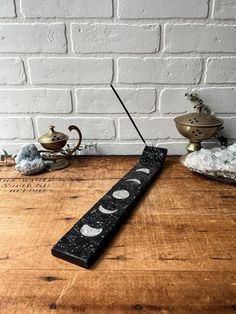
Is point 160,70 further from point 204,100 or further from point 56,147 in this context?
point 56,147

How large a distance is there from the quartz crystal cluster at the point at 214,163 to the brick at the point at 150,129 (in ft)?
0.58

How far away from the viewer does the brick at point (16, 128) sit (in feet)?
2.89

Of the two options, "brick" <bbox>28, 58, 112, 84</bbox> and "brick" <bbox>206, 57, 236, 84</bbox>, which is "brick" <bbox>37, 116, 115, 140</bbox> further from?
"brick" <bbox>206, 57, 236, 84</bbox>

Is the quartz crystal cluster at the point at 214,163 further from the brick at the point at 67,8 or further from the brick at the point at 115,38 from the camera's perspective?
the brick at the point at 67,8

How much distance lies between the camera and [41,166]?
76 cm

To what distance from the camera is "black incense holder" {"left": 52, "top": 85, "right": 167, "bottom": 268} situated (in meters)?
0.45

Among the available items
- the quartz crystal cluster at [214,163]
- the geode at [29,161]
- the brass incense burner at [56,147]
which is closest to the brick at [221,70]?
the quartz crystal cluster at [214,163]

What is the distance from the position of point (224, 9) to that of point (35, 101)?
1.90ft

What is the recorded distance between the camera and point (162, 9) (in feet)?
2.52

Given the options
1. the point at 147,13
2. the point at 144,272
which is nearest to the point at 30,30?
the point at 147,13

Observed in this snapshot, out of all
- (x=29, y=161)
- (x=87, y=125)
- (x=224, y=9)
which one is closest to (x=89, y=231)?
(x=29, y=161)

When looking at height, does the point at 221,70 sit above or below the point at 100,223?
above

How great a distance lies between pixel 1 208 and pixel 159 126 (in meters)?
0.50

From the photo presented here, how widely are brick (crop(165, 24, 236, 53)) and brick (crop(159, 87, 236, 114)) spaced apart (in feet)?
0.36
